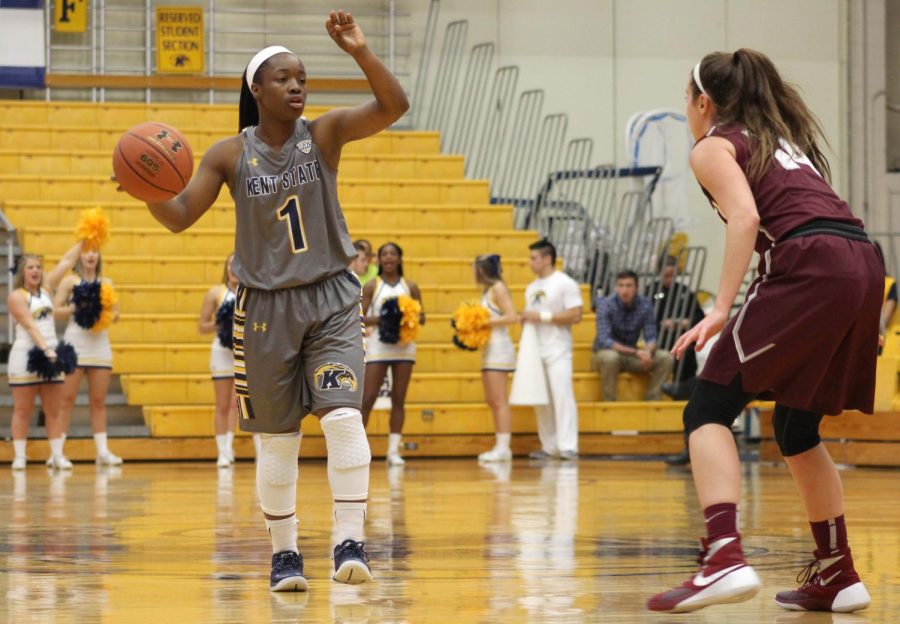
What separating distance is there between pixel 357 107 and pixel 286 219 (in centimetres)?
44

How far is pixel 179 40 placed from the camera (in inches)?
736

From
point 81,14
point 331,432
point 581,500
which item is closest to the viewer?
point 331,432

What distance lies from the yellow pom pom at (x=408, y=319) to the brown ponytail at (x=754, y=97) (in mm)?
8298

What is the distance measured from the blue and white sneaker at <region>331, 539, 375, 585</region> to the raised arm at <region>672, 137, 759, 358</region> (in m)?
1.32

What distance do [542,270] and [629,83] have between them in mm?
6413

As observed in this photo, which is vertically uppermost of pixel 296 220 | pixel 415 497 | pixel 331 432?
pixel 296 220

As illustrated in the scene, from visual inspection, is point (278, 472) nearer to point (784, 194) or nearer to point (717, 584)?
point (717, 584)

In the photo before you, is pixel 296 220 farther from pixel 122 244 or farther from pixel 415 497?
pixel 122 244

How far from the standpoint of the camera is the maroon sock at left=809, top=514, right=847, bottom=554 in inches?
178

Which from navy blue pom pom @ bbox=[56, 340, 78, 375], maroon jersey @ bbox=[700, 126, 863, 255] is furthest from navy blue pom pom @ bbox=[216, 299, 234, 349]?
maroon jersey @ bbox=[700, 126, 863, 255]

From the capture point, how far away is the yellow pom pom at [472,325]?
13281mm

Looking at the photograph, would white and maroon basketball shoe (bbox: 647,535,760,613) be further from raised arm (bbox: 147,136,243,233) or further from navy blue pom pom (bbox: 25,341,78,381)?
navy blue pom pom (bbox: 25,341,78,381)

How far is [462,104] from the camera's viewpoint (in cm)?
1898

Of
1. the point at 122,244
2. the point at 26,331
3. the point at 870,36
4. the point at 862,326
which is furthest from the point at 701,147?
the point at 870,36
